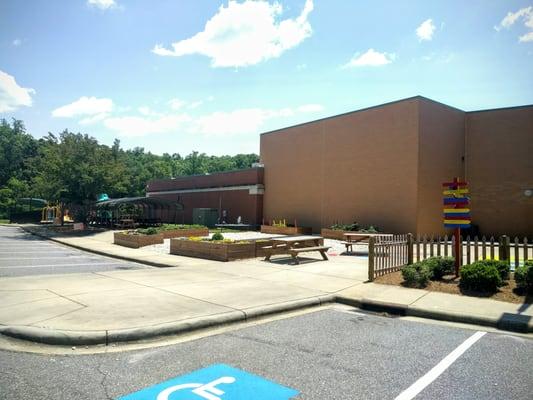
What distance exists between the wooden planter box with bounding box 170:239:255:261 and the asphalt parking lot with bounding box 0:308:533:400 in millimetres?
7944

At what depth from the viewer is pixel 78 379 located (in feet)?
14.0

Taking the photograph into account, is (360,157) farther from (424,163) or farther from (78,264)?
(78,264)

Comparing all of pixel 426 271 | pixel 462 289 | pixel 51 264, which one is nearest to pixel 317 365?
pixel 462 289

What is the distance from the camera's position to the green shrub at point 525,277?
332 inches

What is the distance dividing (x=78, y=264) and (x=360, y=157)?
18.4 m

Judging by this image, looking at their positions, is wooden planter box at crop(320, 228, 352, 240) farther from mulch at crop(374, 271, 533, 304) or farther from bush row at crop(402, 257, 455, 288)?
bush row at crop(402, 257, 455, 288)

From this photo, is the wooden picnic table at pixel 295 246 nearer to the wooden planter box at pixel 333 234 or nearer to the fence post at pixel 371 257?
the fence post at pixel 371 257

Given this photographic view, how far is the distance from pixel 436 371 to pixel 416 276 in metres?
5.10

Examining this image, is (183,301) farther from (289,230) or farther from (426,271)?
(289,230)

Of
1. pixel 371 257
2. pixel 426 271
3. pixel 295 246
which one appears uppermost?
pixel 371 257

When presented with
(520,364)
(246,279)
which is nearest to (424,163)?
(246,279)

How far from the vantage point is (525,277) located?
336 inches

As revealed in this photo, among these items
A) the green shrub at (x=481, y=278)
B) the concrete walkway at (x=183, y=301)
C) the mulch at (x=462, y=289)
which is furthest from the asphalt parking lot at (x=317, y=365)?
the green shrub at (x=481, y=278)

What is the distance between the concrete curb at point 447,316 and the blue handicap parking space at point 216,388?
4.13 meters
